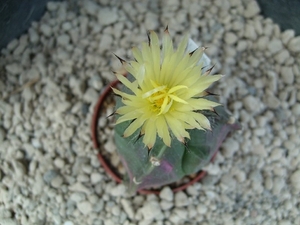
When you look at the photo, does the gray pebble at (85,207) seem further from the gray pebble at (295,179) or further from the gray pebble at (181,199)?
the gray pebble at (295,179)

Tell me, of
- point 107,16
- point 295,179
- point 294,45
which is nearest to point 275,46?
point 294,45

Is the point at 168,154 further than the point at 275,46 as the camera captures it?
No

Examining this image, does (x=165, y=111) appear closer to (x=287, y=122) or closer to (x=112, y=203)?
(x=112, y=203)

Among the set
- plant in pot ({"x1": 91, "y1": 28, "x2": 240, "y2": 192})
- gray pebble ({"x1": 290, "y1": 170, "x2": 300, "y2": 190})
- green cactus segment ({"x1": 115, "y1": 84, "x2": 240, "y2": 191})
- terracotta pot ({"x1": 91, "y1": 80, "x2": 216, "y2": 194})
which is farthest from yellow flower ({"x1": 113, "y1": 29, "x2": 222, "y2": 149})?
gray pebble ({"x1": 290, "y1": 170, "x2": 300, "y2": 190})

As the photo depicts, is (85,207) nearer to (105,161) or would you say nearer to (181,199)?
(105,161)

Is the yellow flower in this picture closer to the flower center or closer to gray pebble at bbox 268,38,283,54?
the flower center

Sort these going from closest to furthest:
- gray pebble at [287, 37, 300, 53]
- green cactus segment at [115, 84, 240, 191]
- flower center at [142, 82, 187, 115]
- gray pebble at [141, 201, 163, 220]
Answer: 1. flower center at [142, 82, 187, 115]
2. green cactus segment at [115, 84, 240, 191]
3. gray pebble at [141, 201, 163, 220]
4. gray pebble at [287, 37, 300, 53]

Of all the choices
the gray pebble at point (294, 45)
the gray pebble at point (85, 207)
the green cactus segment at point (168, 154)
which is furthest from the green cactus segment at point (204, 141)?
the gray pebble at point (294, 45)
